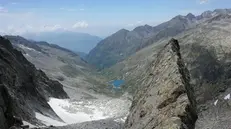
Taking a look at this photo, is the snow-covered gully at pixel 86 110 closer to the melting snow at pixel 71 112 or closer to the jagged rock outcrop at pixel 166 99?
the melting snow at pixel 71 112

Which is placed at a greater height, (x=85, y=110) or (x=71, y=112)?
(x=71, y=112)

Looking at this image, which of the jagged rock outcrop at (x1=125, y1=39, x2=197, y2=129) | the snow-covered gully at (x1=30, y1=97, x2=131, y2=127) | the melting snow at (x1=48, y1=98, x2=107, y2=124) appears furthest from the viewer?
the snow-covered gully at (x1=30, y1=97, x2=131, y2=127)

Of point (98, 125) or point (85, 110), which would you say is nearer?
point (98, 125)

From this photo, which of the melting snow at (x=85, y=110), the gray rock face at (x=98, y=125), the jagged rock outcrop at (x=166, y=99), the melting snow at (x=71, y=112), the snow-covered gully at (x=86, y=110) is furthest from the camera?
the melting snow at (x=85, y=110)

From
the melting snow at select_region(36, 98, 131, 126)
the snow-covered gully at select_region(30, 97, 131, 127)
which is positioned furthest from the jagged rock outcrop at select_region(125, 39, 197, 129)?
the melting snow at select_region(36, 98, 131, 126)

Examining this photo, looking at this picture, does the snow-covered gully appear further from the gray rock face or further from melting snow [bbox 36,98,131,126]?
the gray rock face

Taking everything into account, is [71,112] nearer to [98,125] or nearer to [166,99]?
[98,125]

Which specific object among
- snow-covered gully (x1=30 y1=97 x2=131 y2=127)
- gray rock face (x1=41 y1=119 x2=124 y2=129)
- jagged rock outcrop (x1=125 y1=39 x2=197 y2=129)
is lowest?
snow-covered gully (x1=30 y1=97 x2=131 y2=127)

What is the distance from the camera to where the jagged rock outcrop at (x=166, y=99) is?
1881 cm

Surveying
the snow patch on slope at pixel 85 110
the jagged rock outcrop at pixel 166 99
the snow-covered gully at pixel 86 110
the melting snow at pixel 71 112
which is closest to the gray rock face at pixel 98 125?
the snow-covered gully at pixel 86 110

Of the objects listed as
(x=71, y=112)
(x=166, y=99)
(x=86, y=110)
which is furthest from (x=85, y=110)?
(x=166, y=99)

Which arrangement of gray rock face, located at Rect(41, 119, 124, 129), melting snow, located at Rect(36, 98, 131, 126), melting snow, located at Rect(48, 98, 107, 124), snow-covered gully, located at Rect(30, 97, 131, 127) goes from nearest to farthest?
gray rock face, located at Rect(41, 119, 124, 129), melting snow, located at Rect(48, 98, 107, 124), snow-covered gully, located at Rect(30, 97, 131, 127), melting snow, located at Rect(36, 98, 131, 126)

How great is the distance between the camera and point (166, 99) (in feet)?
68.6

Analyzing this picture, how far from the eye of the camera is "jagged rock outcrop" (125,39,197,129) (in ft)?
61.7
